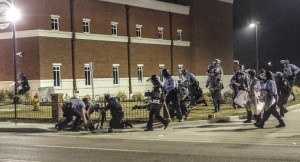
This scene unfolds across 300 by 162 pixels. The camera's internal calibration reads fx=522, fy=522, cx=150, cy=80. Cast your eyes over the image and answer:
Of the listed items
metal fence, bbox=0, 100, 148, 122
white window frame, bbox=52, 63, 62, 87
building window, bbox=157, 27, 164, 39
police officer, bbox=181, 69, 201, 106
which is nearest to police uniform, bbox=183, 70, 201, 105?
police officer, bbox=181, 69, 201, 106

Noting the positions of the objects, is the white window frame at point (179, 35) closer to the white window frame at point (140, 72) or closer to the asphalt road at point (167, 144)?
the white window frame at point (140, 72)

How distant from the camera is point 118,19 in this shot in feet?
145

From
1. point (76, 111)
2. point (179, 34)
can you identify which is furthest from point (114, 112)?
point (179, 34)

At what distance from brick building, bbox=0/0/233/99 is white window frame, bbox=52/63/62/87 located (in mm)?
72

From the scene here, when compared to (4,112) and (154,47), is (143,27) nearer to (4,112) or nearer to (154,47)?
(154,47)

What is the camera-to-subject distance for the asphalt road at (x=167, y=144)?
1089 centimetres

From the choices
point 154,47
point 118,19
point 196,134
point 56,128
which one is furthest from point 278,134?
point 154,47

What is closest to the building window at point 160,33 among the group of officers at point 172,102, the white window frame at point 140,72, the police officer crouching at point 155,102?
the white window frame at point 140,72

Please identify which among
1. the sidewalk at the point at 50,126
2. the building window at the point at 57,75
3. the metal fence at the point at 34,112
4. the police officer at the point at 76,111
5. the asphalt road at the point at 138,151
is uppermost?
the building window at the point at 57,75

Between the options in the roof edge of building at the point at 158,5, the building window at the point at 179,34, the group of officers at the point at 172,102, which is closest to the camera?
the group of officers at the point at 172,102

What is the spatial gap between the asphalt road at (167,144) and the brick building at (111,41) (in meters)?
15.7

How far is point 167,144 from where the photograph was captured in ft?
43.5

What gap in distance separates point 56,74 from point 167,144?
2590 centimetres

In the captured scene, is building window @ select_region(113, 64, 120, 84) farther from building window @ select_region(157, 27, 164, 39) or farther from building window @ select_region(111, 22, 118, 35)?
building window @ select_region(157, 27, 164, 39)
